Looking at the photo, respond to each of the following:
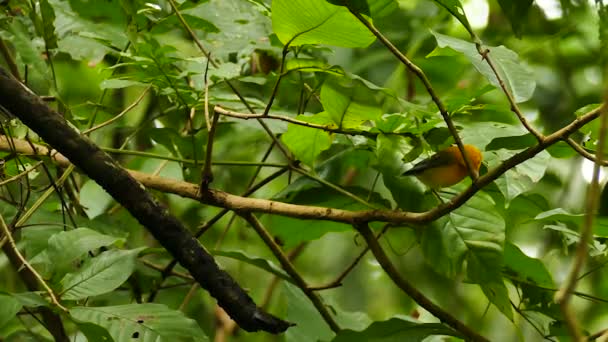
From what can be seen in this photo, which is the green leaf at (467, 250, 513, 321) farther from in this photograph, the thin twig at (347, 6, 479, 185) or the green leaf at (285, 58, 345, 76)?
the green leaf at (285, 58, 345, 76)

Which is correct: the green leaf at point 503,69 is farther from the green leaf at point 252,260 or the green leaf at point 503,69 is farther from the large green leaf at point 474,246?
the green leaf at point 252,260

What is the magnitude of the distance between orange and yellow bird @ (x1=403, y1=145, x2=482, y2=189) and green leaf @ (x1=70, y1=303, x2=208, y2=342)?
0.36 m

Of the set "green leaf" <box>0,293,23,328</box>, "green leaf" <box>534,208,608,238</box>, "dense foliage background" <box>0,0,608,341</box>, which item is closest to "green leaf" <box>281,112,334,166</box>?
"dense foliage background" <box>0,0,608,341</box>

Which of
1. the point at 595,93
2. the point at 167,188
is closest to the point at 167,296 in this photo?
the point at 167,188

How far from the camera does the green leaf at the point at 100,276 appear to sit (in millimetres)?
1096

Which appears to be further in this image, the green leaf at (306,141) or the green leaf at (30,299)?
the green leaf at (306,141)

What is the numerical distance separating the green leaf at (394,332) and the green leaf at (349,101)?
12.2 inches

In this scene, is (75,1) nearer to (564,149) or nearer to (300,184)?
(300,184)

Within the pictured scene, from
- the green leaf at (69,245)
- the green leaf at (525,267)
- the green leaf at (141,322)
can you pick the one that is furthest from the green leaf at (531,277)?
the green leaf at (69,245)

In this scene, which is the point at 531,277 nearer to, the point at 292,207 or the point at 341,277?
the point at 341,277

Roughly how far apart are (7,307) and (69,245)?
0.18 metres

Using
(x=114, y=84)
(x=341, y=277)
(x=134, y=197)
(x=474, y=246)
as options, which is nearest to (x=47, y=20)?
(x=114, y=84)

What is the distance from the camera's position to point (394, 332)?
1.23 metres

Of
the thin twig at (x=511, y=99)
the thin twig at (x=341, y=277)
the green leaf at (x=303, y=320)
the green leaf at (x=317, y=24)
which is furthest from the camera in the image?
the green leaf at (x=303, y=320)
